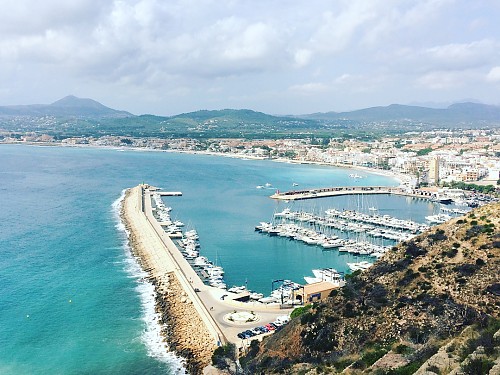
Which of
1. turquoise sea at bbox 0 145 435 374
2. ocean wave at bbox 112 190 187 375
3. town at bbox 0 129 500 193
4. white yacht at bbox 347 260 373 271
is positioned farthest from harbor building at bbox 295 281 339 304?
town at bbox 0 129 500 193

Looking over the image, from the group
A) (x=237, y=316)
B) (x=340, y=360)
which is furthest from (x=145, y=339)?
(x=340, y=360)

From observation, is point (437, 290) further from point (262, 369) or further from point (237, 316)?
point (237, 316)

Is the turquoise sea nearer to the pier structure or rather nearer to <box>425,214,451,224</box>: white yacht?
the pier structure

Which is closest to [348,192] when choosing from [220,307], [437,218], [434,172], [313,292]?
[434,172]

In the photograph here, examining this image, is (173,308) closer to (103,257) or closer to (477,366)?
(103,257)

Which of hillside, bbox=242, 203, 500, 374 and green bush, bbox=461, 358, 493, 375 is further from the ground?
green bush, bbox=461, 358, 493, 375

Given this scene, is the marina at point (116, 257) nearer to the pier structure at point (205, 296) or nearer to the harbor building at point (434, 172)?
the pier structure at point (205, 296)
